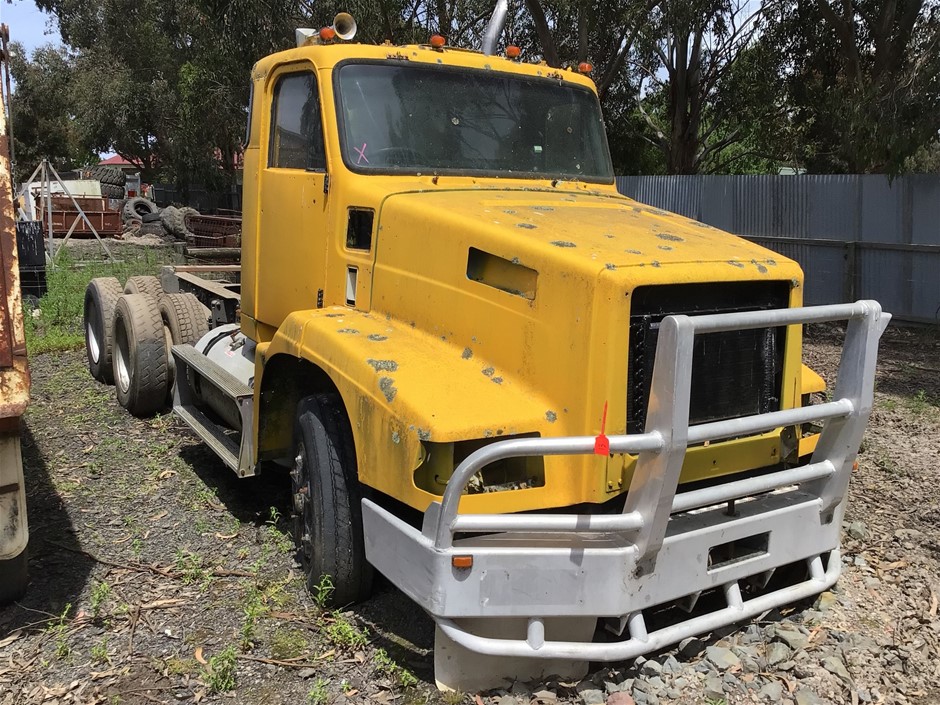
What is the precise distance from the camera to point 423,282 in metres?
3.87

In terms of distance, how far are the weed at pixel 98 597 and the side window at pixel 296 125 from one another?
7.80 ft

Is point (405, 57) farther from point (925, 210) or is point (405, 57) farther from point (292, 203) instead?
point (925, 210)

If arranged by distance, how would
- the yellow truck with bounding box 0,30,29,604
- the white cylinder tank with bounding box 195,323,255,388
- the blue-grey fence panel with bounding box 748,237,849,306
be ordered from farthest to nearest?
the blue-grey fence panel with bounding box 748,237,849,306 → the white cylinder tank with bounding box 195,323,255,388 → the yellow truck with bounding box 0,30,29,604

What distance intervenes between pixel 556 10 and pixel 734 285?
56.9 ft

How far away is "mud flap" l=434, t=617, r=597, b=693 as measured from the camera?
10.9ft

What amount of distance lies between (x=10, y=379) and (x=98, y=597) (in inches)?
48.2

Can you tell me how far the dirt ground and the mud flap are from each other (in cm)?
7

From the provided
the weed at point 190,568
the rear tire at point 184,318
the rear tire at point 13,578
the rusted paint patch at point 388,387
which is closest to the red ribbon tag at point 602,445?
the rusted paint patch at point 388,387

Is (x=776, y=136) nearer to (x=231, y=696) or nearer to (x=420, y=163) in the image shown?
(x=420, y=163)

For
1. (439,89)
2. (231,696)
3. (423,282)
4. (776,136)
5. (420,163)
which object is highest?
(776,136)

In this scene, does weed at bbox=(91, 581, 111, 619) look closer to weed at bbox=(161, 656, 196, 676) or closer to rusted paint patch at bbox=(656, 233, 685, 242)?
weed at bbox=(161, 656, 196, 676)

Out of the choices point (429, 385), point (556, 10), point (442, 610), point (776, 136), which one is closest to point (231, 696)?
point (442, 610)

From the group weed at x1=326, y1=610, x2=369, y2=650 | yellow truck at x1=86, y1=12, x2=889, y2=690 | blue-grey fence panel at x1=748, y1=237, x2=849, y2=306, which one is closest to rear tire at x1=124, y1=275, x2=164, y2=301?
yellow truck at x1=86, y1=12, x2=889, y2=690

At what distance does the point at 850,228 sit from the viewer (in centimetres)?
1262
